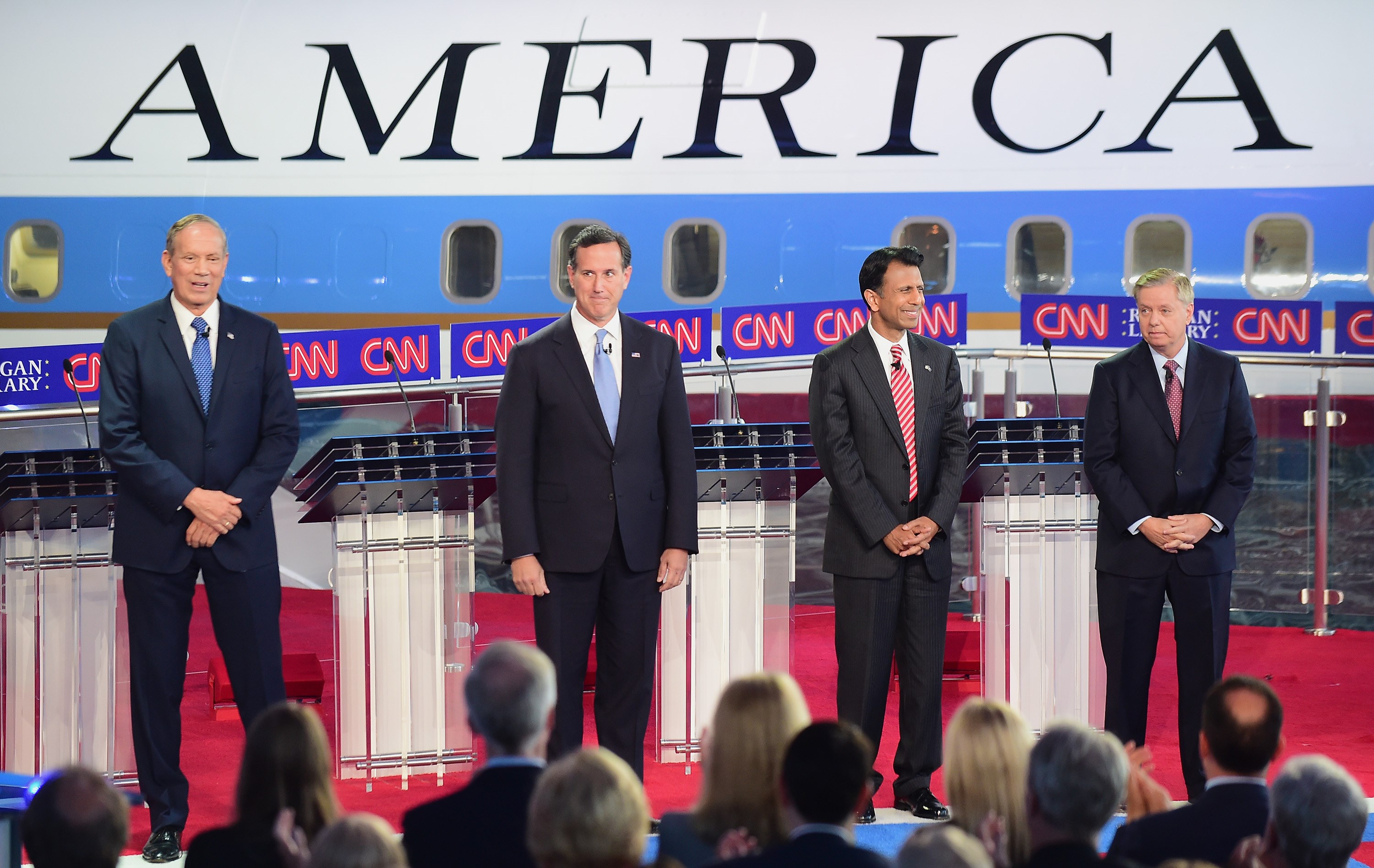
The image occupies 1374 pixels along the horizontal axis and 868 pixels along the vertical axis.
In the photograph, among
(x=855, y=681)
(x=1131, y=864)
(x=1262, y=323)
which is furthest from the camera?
(x=1262, y=323)

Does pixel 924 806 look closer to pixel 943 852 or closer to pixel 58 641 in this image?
pixel 943 852

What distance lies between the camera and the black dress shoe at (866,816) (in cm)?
446

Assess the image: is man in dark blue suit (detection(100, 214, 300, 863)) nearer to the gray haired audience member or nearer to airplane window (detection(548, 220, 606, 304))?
the gray haired audience member

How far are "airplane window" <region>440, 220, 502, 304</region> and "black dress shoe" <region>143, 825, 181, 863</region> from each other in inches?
239

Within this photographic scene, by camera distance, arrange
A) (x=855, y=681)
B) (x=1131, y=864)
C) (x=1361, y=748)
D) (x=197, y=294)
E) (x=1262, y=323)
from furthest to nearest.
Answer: (x=1262, y=323), (x=1361, y=748), (x=855, y=681), (x=197, y=294), (x=1131, y=864)

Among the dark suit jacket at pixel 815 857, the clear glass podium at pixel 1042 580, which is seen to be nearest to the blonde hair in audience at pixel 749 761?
the dark suit jacket at pixel 815 857

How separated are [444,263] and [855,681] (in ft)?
19.9

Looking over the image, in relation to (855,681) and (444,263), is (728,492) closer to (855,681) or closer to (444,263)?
(855,681)

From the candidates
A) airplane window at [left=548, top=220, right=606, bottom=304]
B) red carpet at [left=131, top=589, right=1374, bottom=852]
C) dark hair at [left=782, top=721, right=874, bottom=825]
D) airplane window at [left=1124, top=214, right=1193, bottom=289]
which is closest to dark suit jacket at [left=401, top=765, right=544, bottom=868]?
dark hair at [left=782, top=721, right=874, bottom=825]

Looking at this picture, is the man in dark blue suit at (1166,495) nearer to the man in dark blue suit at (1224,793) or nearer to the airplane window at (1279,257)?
the man in dark blue suit at (1224,793)

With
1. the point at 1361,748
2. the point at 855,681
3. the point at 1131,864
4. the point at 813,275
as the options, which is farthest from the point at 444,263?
the point at 1131,864

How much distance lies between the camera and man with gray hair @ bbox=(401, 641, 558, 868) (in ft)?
8.20

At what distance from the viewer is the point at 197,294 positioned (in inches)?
170

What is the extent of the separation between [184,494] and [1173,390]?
3.28m
